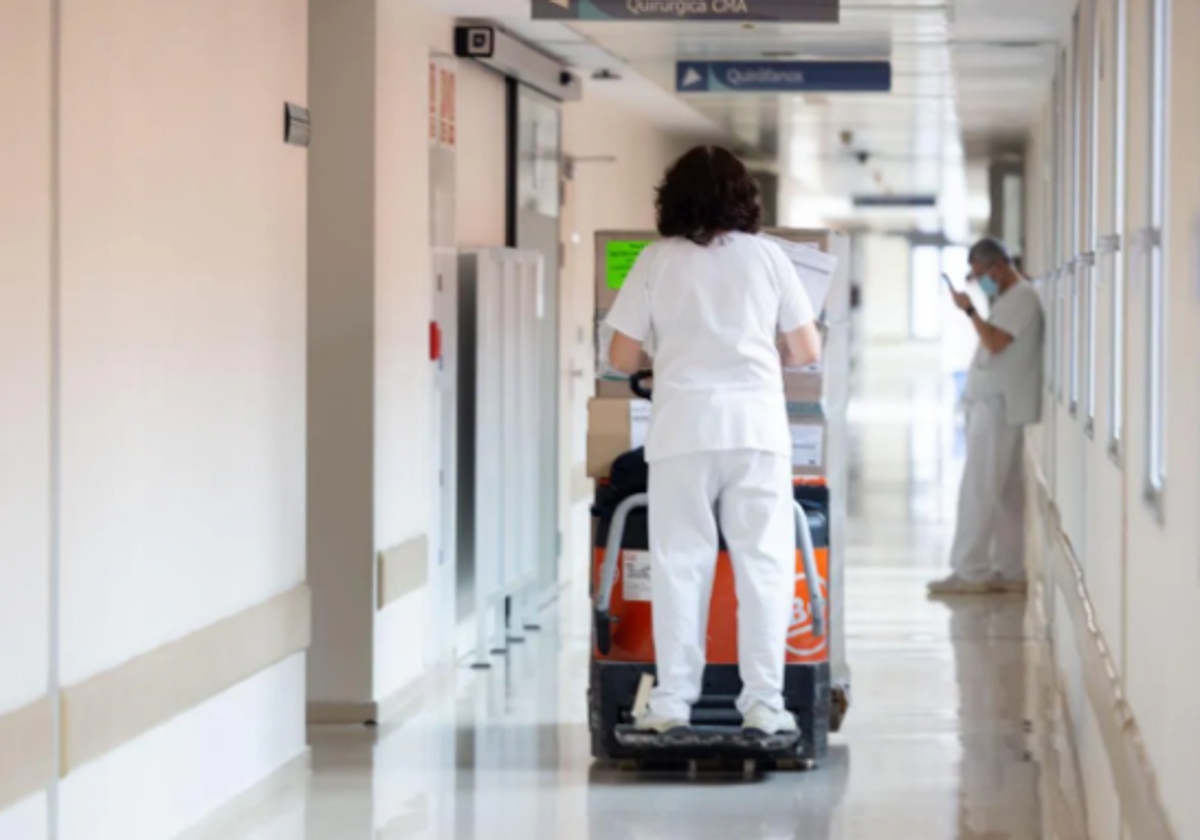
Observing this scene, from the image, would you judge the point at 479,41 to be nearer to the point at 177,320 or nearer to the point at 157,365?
the point at 177,320

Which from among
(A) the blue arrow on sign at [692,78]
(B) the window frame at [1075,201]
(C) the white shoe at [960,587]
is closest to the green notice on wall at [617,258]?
(B) the window frame at [1075,201]

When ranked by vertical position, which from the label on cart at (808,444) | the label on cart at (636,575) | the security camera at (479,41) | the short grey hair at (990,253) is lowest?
the label on cart at (636,575)

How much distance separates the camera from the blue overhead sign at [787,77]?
407 inches

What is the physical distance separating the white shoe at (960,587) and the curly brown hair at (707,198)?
491cm

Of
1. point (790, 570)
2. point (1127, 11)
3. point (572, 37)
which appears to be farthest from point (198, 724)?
point (572, 37)

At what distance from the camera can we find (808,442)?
246 inches

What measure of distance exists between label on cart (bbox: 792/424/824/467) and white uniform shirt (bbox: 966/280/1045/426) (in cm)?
407

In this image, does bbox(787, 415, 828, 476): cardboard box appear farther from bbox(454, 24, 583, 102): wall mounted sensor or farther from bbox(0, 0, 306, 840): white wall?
bbox(454, 24, 583, 102): wall mounted sensor

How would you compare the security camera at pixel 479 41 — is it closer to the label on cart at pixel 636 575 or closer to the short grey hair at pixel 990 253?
the short grey hair at pixel 990 253

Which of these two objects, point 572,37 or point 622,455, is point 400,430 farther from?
point 572,37

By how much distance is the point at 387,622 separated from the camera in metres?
7.38

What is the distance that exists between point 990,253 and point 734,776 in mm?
4794

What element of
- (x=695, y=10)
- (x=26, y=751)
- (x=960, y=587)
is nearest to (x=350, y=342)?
(x=695, y=10)

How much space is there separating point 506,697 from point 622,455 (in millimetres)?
1802
